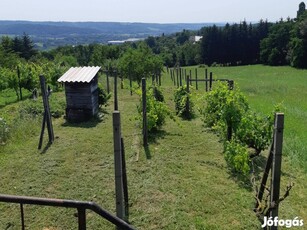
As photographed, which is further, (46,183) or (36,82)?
(36,82)

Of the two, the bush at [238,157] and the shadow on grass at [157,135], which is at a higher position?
the bush at [238,157]

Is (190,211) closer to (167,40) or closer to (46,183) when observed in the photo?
(46,183)

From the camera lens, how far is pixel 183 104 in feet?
44.9

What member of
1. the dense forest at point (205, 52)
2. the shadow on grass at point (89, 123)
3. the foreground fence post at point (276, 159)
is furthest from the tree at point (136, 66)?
the foreground fence post at point (276, 159)

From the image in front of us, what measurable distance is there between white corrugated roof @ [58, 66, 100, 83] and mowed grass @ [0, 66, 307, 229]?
217cm

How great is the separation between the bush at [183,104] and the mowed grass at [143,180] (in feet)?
7.73

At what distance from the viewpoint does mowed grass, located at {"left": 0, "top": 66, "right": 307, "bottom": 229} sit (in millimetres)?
5730

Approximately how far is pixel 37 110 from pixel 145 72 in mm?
13289

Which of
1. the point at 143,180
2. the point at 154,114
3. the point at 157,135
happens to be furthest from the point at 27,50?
the point at 143,180

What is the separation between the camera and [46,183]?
23.4 ft

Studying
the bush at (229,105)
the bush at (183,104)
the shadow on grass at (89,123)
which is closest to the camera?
the bush at (229,105)

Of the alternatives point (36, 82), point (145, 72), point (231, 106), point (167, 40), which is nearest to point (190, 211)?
point (231, 106)

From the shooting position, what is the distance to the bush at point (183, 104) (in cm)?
1352

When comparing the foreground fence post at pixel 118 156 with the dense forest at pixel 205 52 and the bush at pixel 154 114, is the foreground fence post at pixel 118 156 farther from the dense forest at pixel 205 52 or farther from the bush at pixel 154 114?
the dense forest at pixel 205 52
